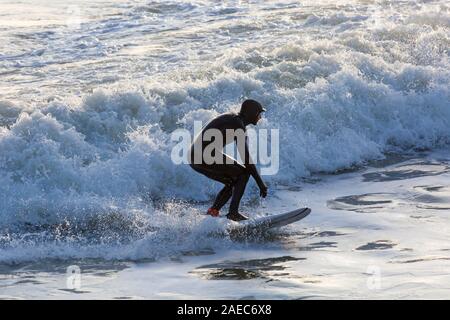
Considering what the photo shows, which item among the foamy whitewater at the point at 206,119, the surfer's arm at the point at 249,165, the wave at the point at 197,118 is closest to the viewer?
the foamy whitewater at the point at 206,119

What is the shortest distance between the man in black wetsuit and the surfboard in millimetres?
172

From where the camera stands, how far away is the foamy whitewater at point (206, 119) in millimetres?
10062

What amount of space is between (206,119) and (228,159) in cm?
431

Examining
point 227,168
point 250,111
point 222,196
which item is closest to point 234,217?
point 222,196

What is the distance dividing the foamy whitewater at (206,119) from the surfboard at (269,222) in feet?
0.50

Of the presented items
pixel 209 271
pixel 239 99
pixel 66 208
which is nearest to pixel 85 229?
pixel 66 208

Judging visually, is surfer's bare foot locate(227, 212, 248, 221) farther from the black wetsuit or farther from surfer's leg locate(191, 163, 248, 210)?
surfer's leg locate(191, 163, 248, 210)

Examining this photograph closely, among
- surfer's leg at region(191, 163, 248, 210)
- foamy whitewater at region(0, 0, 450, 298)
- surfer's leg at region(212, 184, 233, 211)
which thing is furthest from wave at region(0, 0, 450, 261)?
surfer's leg at region(191, 163, 248, 210)

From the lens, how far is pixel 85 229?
11414 millimetres

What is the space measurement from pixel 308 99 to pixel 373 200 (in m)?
4.26

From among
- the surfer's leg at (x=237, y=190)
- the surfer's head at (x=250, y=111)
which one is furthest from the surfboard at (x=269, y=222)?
the surfer's head at (x=250, y=111)

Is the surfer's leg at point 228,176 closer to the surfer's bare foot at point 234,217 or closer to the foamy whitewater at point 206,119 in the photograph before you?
the surfer's bare foot at point 234,217
